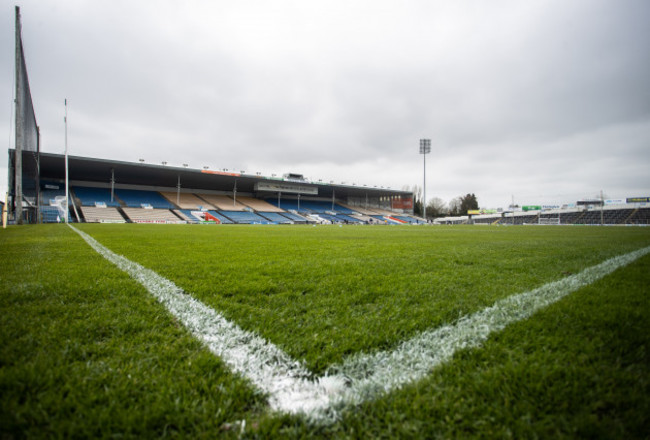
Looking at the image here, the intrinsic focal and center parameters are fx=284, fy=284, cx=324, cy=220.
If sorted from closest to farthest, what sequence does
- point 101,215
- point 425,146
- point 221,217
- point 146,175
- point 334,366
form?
point 334,366
point 101,215
point 221,217
point 146,175
point 425,146

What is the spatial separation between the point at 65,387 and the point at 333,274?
197 centimetres

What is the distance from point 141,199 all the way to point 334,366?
1420 inches

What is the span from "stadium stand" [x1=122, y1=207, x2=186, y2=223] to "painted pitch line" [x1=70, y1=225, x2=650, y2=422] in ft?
91.1

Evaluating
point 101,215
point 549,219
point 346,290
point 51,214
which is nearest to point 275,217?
point 101,215

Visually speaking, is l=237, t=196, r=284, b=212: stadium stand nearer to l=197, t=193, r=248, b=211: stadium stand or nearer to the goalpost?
l=197, t=193, r=248, b=211: stadium stand

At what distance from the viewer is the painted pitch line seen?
0.93 metres

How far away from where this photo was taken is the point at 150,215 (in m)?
26.8

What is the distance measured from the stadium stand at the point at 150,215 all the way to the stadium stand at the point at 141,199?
1551 millimetres

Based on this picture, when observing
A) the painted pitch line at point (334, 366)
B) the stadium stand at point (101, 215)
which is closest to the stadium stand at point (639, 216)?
the painted pitch line at point (334, 366)

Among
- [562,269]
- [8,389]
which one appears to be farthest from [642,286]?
[8,389]

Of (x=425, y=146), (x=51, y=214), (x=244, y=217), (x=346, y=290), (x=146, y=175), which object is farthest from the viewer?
(x=425, y=146)

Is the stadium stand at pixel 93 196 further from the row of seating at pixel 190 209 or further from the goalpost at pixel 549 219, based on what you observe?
the goalpost at pixel 549 219

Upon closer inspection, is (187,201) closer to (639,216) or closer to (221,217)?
(221,217)

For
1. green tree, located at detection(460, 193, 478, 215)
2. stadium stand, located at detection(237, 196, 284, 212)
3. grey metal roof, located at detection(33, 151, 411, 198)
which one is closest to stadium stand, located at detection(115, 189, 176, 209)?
grey metal roof, located at detection(33, 151, 411, 198)
